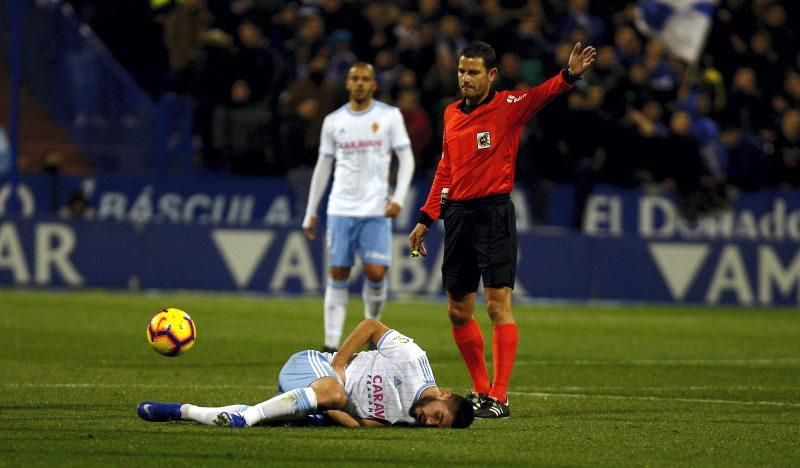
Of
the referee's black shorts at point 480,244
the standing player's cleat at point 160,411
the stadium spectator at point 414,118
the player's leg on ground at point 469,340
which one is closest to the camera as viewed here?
the standing player's cleat at point 160,411

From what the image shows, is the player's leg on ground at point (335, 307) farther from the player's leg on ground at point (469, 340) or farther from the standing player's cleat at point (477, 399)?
the standing player's cleat at point (477, 399)

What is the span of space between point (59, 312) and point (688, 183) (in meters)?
9.01

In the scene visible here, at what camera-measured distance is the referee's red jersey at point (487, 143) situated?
31.9ft

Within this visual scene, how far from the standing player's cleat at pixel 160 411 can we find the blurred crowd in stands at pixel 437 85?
1229 cm

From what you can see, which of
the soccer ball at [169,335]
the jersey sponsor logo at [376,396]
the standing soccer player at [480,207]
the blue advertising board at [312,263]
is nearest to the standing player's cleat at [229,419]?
the jersey sponsor logo at [376,396]

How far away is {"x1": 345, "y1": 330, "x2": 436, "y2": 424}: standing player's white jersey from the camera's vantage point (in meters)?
8.67

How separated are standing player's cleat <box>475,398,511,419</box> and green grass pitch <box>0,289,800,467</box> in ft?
0.62

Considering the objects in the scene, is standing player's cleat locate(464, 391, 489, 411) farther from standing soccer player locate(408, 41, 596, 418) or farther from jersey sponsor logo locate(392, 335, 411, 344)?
jersey sponsor logo locate(392, 335, 411, 344)

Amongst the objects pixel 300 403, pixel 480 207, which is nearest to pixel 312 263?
pixel 480 207

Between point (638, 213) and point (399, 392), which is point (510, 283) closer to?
point (399, 392)

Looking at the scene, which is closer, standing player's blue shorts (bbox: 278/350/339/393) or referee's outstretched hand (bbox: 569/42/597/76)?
standing player's blue shorts (bbox: 278/350/339/393)

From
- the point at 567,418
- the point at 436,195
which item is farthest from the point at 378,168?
the point at 567,418

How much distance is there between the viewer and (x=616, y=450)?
792 cm

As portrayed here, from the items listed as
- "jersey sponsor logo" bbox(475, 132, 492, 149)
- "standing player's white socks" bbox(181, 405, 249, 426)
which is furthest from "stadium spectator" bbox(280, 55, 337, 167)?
"standing player's white socks" bbox(181, 405, 249, 426)
